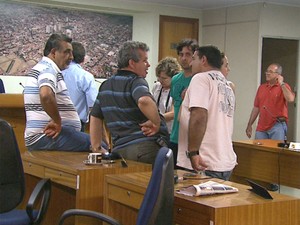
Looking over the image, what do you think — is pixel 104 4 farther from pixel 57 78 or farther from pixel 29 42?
pixel 57 78

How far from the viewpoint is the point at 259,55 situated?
27.5 ft

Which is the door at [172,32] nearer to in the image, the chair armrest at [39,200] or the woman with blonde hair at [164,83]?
the woman with blonde hair at [164,83]

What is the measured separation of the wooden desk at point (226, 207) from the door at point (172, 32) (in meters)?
6.35

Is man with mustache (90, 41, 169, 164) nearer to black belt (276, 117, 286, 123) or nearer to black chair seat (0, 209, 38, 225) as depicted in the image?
black chair seat (0, 209, 38, 225)

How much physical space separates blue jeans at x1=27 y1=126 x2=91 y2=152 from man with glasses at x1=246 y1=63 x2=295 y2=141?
3.34 meters

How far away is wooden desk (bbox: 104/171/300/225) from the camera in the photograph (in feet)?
7.61

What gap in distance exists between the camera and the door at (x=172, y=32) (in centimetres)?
900

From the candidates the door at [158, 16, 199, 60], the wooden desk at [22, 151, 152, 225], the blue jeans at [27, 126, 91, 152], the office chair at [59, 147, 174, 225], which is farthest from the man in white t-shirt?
the door at [158, 16, 199, 60]

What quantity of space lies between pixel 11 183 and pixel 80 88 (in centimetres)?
222

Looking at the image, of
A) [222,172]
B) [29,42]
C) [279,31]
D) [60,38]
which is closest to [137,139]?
[222,172]

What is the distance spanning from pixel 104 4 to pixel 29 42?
130 centimetres

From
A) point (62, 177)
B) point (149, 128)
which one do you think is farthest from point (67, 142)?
point (149, 128)

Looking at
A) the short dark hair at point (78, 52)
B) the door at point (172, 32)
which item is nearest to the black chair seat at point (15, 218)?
the short dark hair at point (78, 52)

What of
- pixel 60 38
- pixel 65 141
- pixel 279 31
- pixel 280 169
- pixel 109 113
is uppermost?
pixel 279 31
